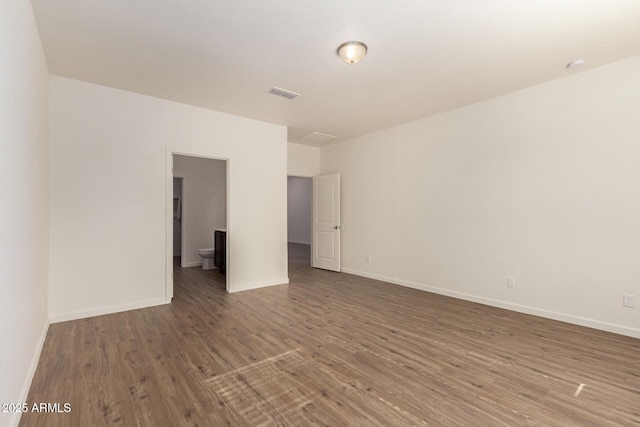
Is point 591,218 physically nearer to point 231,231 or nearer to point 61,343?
point 231,231

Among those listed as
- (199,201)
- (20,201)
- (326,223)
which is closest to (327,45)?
(20,201)

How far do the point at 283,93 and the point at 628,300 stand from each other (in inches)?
174

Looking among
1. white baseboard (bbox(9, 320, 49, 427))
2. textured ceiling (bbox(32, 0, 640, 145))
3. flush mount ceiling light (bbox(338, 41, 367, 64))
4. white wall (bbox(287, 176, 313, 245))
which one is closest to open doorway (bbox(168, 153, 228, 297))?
textured ceiling (bbox(32, 0, 640, 145))

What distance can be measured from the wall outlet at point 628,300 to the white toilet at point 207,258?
6471mm

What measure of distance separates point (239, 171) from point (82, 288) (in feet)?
8.21

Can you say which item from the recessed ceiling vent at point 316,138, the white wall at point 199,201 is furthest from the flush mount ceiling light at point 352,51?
the white wall at point 199,201

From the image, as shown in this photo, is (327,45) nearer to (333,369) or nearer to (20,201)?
(20,201)

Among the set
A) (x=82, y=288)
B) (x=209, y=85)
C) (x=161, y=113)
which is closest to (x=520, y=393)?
(x=209, y=85)

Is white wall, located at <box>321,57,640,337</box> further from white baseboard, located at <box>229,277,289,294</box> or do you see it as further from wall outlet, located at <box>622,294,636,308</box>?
white baseboard, located at <box>229,277,289,294</box>

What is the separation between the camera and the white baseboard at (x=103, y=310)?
3.35 meters

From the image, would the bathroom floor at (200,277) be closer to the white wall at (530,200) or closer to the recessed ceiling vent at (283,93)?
the white wall at (530,200)

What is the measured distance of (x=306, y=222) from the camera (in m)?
11.2

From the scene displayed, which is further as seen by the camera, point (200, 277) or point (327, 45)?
point (200, 277)

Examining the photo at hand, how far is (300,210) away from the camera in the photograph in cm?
1148
